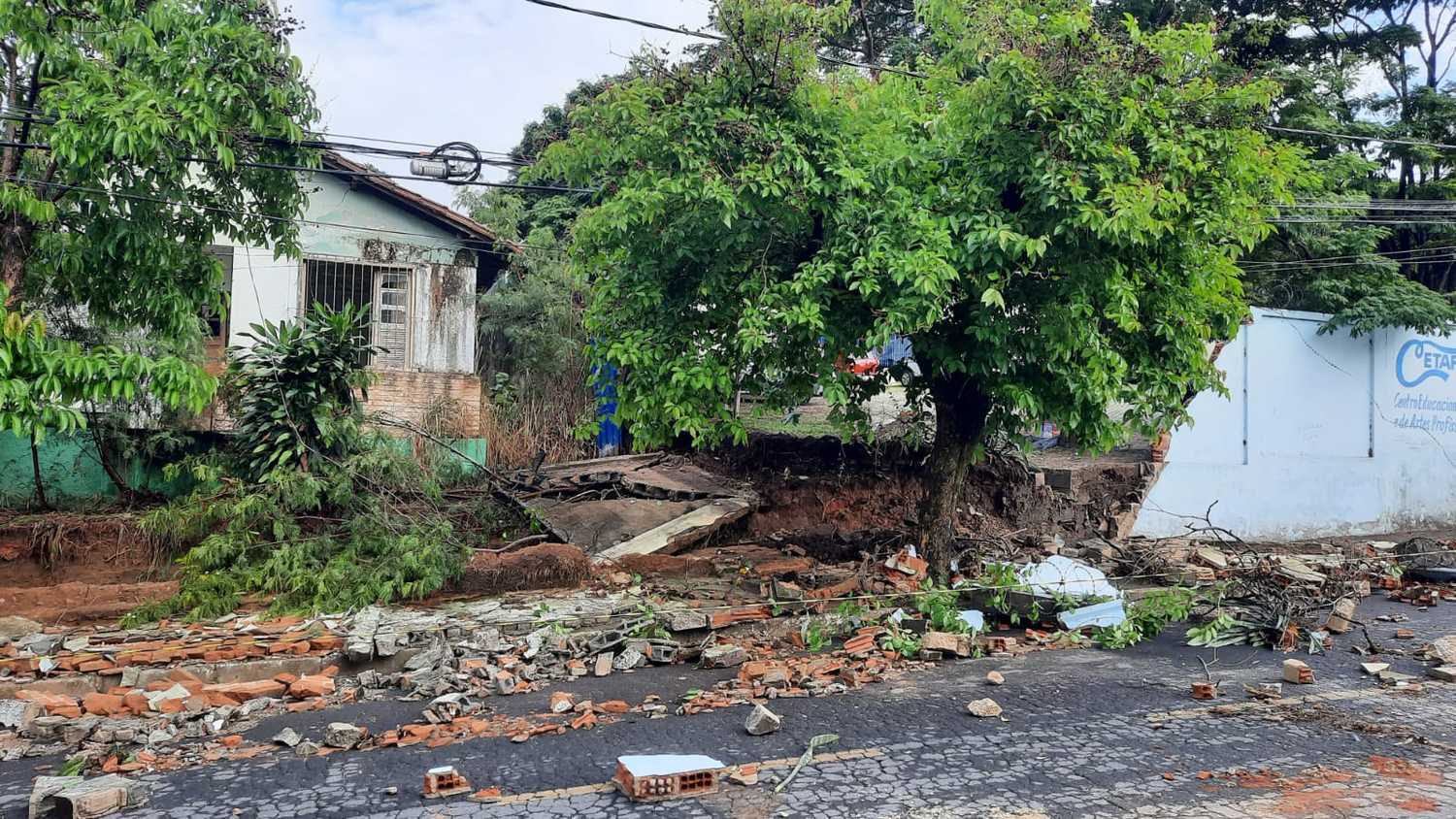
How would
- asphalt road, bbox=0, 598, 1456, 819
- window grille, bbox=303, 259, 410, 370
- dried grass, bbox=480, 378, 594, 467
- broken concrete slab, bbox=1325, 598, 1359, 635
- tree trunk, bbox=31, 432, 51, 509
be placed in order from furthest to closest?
dried grass, bbox=480, 378, 594, 467 < window grille, bbox=303, 259, 410, 370 < tree trunk, bbox=31, 432, 51, 509 < broken concrete slab, bbox=1325, 598, 1359, 635 < asphalt road, bbox=0, 598, 1456, 819

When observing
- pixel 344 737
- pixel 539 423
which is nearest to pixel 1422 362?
pixel 539 423

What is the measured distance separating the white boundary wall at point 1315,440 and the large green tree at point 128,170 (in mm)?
12306

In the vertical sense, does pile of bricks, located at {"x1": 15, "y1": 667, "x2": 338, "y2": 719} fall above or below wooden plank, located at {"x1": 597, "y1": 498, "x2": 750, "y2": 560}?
below

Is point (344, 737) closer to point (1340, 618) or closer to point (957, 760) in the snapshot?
point (957, 760)

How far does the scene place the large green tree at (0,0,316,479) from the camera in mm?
6227

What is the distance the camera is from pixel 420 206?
1467 cm

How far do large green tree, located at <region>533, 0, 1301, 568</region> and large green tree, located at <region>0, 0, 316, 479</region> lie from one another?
244 cm

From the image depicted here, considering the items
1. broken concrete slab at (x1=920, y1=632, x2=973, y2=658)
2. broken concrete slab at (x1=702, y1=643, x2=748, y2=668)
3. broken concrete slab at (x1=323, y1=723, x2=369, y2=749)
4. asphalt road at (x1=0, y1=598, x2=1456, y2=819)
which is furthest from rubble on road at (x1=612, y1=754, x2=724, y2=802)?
broken concrete slab at (x1=920, y1=632, x2=973, y2=658)

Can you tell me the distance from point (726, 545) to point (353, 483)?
14.8 feet

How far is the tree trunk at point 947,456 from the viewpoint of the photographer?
32.7 ft

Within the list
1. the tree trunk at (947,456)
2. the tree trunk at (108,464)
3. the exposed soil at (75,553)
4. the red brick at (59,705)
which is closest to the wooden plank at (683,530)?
the tree trunk at (947,456)

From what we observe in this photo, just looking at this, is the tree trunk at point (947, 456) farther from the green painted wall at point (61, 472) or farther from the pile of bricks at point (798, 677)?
the green painted wall at point (61, 472)

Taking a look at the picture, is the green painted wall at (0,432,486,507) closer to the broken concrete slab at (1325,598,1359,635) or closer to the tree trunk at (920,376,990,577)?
the tree trunk at (920,376,990,577)

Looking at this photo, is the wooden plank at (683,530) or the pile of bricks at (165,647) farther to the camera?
the wooden plank at (683,530)
